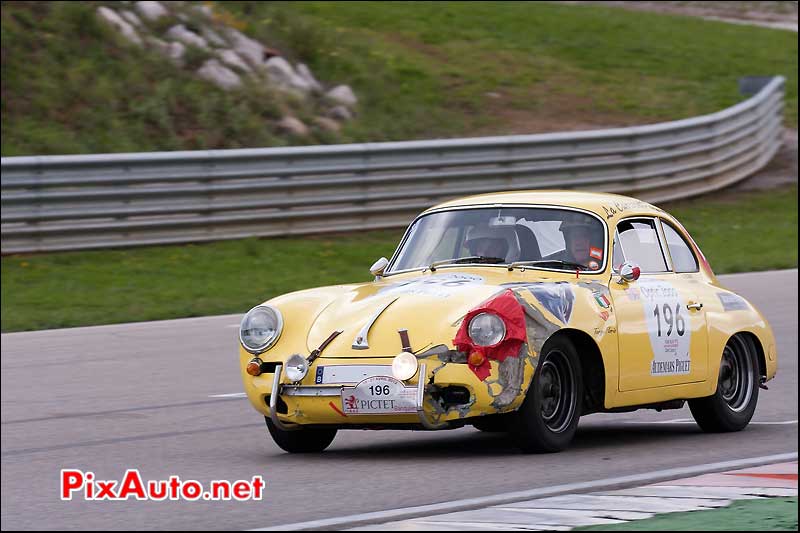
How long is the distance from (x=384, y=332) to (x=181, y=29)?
54.8 ft

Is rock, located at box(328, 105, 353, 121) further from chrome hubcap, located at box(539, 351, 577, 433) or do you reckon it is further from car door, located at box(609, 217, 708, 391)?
chrome hubcap, located at box(539, 351, 577, 433)

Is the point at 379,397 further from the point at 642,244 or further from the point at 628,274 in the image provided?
the point at 642,244

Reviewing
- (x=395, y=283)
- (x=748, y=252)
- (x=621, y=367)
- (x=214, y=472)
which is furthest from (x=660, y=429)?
(x=748, y=252)

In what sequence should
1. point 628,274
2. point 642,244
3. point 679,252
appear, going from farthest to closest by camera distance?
point 679,252 → point 642,244 → point 628,274

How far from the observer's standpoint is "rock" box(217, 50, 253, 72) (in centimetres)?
2323

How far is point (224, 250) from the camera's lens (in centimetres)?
1728

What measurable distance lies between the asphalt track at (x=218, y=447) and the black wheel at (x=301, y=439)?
3.0 inches

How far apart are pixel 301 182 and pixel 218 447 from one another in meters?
10.3

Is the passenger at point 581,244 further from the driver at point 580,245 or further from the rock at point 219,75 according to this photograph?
the rock at point 219,75

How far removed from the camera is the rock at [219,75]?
74.3ft

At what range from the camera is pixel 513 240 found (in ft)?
28.1

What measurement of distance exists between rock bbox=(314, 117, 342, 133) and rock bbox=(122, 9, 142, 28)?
3110 mm

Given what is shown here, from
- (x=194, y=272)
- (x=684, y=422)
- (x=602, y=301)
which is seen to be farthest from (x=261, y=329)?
(x=194, y=272)

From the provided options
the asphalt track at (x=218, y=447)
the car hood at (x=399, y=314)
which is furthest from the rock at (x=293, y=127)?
the car hood at (x=399, y=314)
